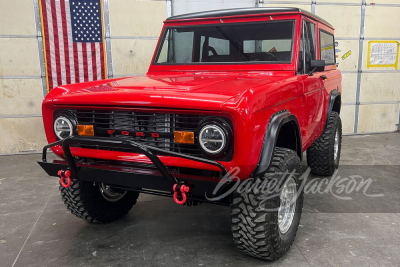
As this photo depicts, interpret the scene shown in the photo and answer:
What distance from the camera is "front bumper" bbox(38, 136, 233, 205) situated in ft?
6.53

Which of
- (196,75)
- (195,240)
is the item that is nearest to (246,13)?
(196,75)

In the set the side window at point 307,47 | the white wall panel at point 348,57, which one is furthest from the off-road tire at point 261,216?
the white wall panel at point 348,57

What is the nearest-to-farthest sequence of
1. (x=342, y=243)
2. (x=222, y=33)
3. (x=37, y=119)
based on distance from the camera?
(x=342, y=243) < (x=222, y=33) < (x=37, y=119)

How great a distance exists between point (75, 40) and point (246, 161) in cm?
517

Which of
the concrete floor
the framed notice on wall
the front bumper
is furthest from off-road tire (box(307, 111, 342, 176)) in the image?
the framed notice on wall

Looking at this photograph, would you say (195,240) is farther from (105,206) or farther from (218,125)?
(218,125)

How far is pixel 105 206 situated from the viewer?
3131 mm

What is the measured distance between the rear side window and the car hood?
157 cm

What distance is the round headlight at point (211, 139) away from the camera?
6.55 ft

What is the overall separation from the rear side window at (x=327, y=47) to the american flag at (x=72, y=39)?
393cm

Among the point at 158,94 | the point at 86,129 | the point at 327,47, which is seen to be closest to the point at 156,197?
the point at 86,129

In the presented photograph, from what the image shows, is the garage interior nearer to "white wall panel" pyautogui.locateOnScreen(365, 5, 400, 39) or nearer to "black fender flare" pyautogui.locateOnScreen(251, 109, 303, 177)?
"white wall panel" pyautogui.locateOnScreen(365, 5, 400, 39)

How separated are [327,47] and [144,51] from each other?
3510mm

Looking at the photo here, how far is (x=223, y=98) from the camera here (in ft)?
6.52
